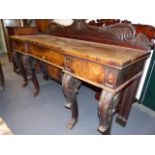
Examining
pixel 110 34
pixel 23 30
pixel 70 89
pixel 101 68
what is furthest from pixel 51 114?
pixel 23 30

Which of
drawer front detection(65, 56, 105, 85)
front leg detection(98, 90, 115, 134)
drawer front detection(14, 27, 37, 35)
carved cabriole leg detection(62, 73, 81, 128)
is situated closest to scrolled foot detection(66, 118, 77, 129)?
carved cabriole leg detection(62, 73, 81, 128)

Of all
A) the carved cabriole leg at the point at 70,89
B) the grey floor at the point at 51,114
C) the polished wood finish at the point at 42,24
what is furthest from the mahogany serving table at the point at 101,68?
the polished wood finish at the point at 42,24

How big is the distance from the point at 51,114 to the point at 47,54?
0.74 m

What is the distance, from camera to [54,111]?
5.38 ft

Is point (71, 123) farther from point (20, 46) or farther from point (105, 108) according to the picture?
point (20, 46)

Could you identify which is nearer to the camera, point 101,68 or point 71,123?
point 101,68

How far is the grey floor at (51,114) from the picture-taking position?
53.7 inches

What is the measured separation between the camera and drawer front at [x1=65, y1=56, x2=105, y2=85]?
869 millimetres

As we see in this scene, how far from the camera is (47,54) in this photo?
50.5 inches

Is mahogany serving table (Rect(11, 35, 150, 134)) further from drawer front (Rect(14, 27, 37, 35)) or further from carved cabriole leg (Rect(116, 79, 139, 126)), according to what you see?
drawer front (Rect(14, 27, 37, 35))
